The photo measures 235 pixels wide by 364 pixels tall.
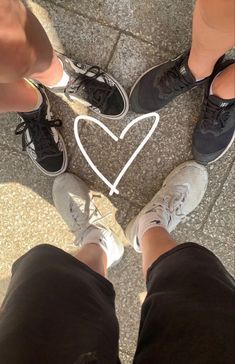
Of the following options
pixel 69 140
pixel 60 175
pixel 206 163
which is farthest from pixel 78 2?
pixel 206 163

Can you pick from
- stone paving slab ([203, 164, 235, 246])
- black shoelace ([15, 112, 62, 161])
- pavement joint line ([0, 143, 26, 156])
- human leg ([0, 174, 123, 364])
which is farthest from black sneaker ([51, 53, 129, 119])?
human leg ([0, 174, 123, 364])

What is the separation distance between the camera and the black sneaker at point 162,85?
1399 millimetres

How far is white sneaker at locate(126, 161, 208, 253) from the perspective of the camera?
58.4 inches

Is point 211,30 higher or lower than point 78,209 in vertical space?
higher

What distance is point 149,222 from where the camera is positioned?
Answer: 1.42 metres

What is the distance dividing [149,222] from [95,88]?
1.52 ft

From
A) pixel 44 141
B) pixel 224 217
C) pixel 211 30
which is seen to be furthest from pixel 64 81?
pixel 224 217

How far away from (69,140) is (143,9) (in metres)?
0.49

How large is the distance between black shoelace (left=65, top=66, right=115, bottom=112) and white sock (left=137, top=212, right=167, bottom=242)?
1.25 feet

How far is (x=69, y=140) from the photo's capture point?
1560 mm

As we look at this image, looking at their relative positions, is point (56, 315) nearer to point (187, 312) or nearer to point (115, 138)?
point (187, 312)

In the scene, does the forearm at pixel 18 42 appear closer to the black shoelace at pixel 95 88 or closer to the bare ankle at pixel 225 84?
the black shoelace at pixel 95 88

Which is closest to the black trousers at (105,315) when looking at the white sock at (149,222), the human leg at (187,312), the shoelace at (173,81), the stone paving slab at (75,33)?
the human leg at (187,312)

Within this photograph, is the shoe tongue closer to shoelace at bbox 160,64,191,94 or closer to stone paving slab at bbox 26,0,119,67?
shoelace at bbox 160,64,191,94
